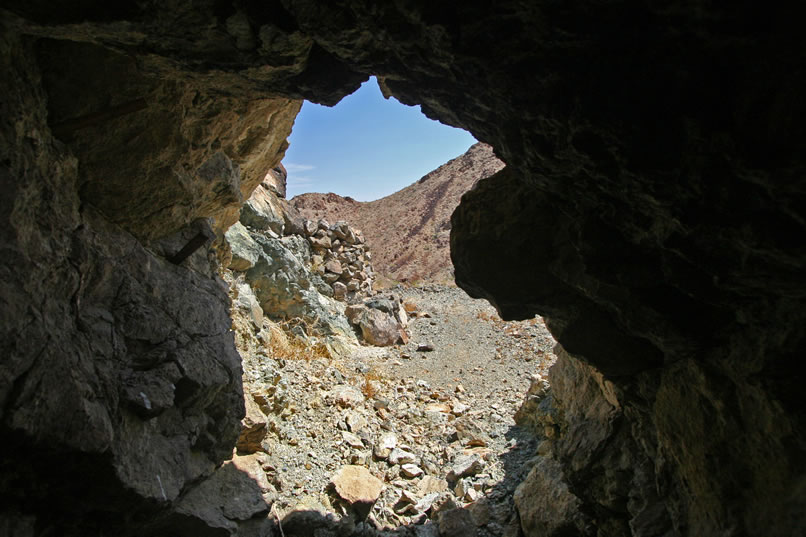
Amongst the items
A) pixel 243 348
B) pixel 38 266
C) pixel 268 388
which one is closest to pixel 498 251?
Answer: pixel 38 266

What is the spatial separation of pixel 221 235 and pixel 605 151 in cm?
542

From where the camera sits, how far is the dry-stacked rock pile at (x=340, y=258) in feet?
41.9

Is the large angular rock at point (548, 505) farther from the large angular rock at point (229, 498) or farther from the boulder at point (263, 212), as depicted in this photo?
the boulder at point (263, 212)

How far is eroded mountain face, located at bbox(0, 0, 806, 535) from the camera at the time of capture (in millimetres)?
1641

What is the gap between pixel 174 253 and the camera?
404 centimetres

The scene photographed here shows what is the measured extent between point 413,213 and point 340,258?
23.0 meters

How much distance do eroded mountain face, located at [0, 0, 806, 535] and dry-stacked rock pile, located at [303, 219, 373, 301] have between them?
885cm

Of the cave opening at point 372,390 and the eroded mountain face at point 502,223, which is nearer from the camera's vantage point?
the eroded mountain face at point 502,223

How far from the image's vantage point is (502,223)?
9.78 feet

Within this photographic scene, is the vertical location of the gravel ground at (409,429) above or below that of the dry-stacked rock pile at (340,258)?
below

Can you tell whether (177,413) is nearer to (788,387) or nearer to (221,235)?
(221,235)

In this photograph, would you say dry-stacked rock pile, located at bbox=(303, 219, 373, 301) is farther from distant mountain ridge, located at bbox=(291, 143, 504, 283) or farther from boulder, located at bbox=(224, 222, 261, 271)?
distant mountain ridge, located at bbox=(291, 143, 504, 283)

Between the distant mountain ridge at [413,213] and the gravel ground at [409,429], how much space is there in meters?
15.7

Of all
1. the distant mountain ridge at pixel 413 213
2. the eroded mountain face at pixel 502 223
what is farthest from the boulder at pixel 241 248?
the distant mountain ridge at pixel 413 213
